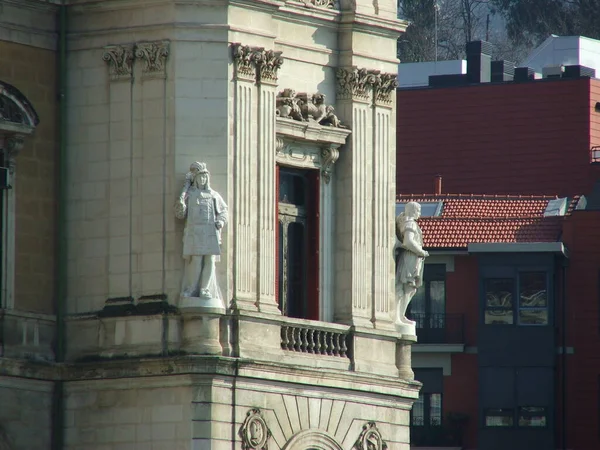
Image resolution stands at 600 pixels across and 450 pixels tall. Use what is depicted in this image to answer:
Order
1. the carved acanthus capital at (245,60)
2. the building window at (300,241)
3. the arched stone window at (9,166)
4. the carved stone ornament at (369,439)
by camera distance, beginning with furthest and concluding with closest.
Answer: the carved stone ornament at (369,439) < the building window at (300,241) < the carved acanthus capital at (245,60) < the arched stone window at (9,166)

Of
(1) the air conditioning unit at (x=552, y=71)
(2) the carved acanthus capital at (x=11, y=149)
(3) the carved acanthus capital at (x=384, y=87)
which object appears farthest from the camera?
(1) the air conditioning unit at (x=552, y=71)

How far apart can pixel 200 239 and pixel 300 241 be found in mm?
4284

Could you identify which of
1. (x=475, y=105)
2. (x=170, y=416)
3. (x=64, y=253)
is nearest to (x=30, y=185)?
(x=64, y=253)

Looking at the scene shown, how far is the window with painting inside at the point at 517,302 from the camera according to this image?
77688mm

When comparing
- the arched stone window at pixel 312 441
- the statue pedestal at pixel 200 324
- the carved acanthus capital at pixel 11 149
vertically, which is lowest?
the arched stone window at pixel 312 441

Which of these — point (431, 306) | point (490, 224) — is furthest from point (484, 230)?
point (431, 306)

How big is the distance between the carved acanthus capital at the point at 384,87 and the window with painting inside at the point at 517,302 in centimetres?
2587

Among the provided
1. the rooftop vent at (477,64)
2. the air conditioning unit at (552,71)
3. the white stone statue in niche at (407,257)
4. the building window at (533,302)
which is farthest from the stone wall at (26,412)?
the air conditioning unit at (552,71)

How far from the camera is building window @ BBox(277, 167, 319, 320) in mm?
50969

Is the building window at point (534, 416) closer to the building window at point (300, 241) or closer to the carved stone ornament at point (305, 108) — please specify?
the building window at point (300, 241)

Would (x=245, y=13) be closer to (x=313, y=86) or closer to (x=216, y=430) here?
(x=313, y=86)

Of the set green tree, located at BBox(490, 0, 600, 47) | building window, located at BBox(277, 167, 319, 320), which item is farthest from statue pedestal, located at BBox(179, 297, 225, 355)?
green tree, located at BBox(490, 0, 600, 47)

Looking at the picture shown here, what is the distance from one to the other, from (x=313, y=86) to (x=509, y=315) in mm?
27626

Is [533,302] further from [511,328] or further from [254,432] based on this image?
[254,432]
